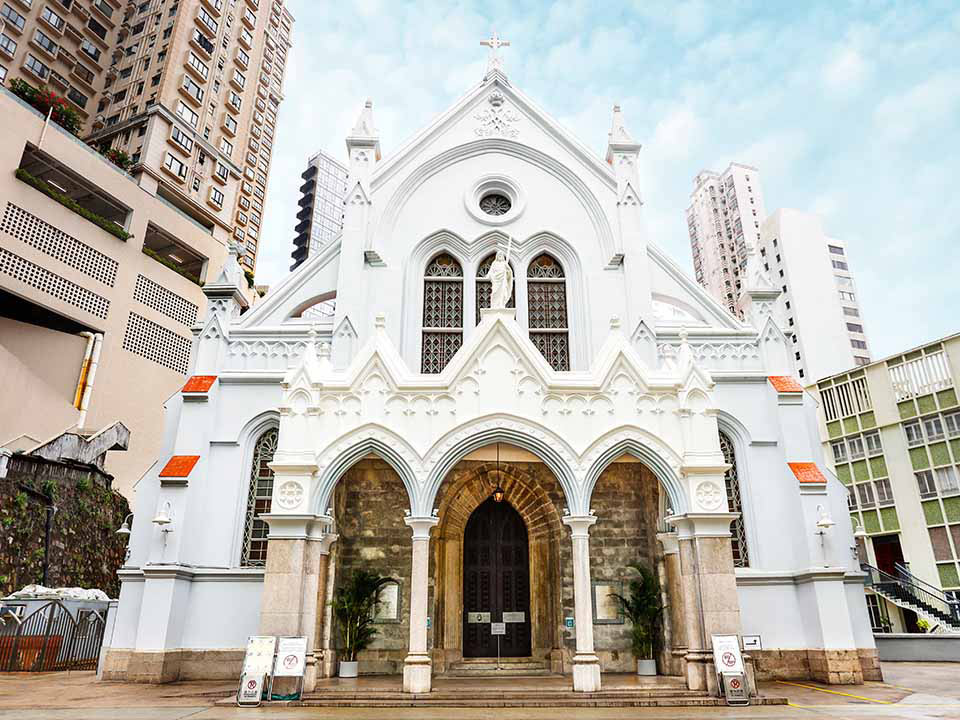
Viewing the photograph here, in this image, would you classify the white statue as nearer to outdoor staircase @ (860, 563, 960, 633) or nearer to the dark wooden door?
the dark wooden door

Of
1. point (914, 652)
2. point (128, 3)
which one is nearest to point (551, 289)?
point (914, 652)

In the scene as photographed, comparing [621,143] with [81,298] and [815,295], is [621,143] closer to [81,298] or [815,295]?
[81,298]

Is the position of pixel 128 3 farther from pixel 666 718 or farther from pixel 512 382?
pixel 666 718

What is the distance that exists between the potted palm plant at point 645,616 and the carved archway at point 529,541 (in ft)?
5.22

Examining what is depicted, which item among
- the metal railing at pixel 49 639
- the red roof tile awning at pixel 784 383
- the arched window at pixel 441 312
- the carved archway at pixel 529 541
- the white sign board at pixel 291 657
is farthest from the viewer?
the arched window at pixel 441 312

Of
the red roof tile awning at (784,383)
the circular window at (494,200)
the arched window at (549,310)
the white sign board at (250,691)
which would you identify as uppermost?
the circular window at (494,200)

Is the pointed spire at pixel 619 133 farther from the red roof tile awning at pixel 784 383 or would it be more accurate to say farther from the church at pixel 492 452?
the red roof tile awning at pixel 784 383

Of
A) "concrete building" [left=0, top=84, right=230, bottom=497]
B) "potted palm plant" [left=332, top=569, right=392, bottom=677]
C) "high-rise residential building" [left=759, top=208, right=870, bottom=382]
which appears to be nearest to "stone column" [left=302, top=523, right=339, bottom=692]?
"potted palm plant" [left=332, top=569, right=392, bottom=677]

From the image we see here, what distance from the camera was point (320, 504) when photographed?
40.5 feet

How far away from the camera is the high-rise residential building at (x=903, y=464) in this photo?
31.4 metres

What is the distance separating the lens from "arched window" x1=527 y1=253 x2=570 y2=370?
692 inches

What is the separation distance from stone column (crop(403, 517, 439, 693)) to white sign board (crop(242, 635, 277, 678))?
7.42ft

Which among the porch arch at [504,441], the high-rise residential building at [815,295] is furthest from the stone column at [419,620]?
the high-rise residential building at [815,295]

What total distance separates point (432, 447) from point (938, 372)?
102 ft
